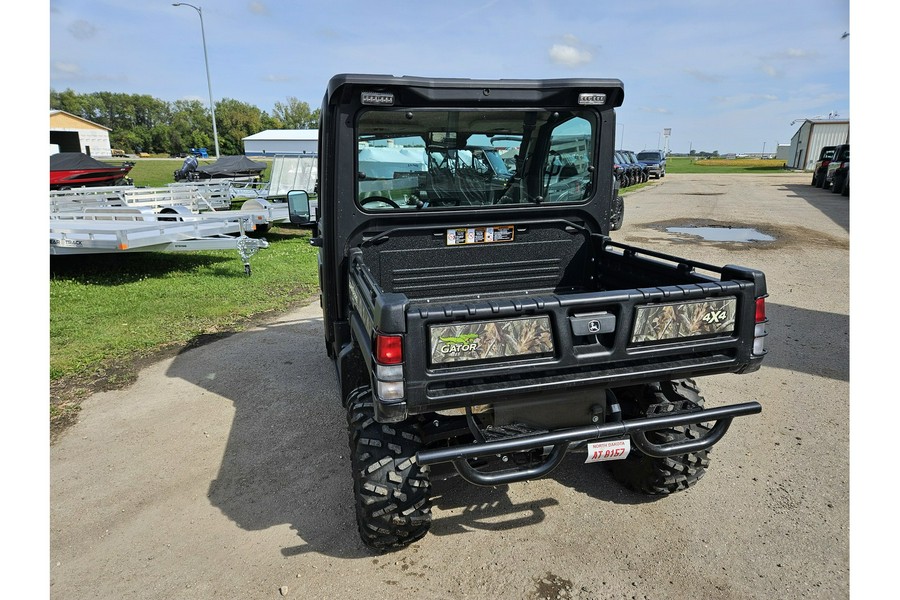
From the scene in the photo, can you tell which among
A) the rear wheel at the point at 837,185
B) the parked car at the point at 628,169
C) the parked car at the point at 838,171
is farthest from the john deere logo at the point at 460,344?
the rear wheel at the point at 837,185

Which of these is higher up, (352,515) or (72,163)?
(72,163)

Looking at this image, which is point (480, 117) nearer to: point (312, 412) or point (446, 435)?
point (446, 435)

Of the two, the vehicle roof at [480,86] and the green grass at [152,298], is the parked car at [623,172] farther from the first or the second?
the vehicle roof at [480,86]

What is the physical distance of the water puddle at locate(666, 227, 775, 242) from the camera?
1217 cm

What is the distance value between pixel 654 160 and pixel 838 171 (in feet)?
42.4

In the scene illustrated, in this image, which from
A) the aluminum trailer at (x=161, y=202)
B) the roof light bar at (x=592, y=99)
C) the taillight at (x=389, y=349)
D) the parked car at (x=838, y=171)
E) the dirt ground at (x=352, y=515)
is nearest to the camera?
the taillight at (x=389, y=349)

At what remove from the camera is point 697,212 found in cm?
1734

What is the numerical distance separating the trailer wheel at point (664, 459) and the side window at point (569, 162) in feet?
4.40

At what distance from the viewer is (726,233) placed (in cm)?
1307

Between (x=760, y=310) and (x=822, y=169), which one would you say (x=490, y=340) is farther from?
(x=822, y=169)

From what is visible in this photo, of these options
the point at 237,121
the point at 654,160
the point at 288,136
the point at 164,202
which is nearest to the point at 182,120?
the point at 237,121

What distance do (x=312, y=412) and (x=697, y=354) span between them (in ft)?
9.39

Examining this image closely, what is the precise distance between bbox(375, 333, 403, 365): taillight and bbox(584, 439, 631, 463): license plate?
3.22 ft

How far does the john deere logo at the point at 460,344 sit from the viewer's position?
224 centimetres
